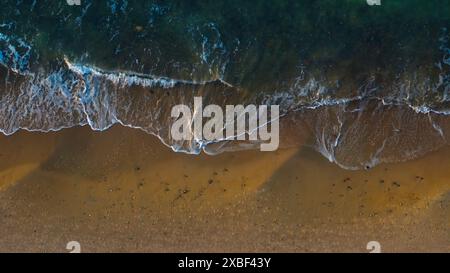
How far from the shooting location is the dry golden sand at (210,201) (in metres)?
6.45

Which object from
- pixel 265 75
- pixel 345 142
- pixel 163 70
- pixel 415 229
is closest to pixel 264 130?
pixel 265 75

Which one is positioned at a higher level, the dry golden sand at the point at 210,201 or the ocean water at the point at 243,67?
→ the ocean water at the point at 243,67

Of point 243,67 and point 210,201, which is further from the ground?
point 243,67

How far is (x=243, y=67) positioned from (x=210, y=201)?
2.30 m

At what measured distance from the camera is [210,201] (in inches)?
258

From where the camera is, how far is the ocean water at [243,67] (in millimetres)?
6531

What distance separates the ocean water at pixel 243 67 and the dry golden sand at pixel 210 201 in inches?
12.3

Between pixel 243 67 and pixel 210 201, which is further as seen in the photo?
pixel 243 67

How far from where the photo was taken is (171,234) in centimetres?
652

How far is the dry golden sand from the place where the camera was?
645 centimetres

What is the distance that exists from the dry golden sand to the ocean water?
0.31 metres

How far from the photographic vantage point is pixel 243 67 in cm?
671
